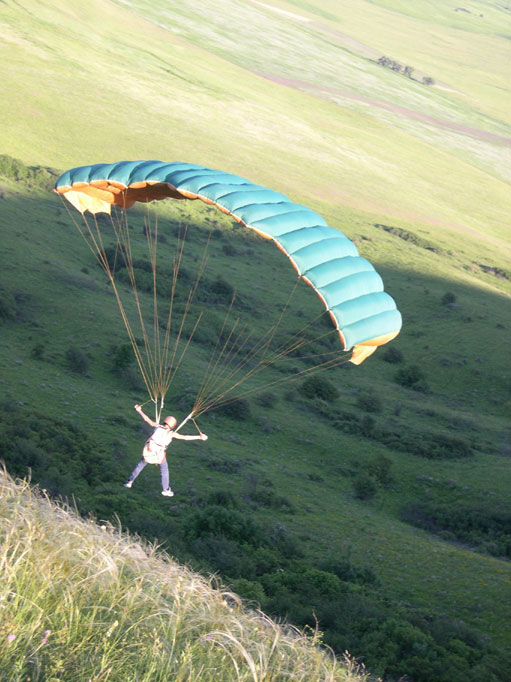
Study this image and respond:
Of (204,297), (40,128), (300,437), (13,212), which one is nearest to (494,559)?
(300,437)

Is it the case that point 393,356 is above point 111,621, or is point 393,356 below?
below

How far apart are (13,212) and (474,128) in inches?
5215

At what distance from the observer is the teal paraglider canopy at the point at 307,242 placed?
14727 millimetres

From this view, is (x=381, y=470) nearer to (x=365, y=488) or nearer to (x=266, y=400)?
(x=365, y=488)

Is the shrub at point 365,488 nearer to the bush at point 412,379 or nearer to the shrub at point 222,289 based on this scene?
the bush at point 412,379

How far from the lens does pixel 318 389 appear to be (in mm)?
37594

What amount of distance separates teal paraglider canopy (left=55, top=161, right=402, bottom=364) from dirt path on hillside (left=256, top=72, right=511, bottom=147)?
136 meters

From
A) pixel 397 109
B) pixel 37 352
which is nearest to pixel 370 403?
pixel 37 352

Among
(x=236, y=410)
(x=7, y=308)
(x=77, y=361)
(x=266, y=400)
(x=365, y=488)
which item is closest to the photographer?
(x=365, y=488)

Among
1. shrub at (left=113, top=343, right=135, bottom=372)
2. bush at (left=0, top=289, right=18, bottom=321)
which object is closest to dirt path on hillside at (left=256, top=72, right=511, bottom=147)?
bush at (left=0, top=289, right=18, bottom=321)

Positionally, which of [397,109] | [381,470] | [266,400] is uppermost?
[397,109]

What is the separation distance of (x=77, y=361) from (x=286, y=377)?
13.2 meters

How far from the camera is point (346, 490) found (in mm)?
27219

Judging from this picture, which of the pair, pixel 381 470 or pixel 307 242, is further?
pixel 381 470
